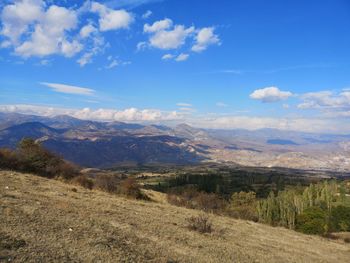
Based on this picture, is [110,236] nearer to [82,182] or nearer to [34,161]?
[82,182]

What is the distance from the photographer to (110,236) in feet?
54.5

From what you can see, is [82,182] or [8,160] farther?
[82,182]

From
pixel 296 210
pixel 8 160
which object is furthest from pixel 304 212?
pixel 8 160

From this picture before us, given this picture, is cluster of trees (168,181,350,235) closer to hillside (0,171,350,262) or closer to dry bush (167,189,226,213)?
dry bush (167,189,226,213)

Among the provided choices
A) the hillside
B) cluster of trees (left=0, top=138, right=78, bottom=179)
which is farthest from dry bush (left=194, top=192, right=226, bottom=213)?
cluster of trees (left=0, top=138, right=78, bottom=179)

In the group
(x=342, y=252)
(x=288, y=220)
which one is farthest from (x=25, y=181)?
(x=288, y=220)

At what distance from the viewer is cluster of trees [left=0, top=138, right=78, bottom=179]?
36.3m

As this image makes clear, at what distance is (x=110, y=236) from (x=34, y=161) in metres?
25.3

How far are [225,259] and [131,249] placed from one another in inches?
192

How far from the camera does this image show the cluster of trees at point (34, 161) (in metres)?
36.3

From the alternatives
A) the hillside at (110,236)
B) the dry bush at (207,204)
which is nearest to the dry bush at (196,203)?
the dry bush at (207,204)

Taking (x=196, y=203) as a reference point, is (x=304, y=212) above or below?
below

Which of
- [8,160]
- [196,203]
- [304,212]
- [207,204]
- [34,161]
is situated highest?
[8,160]

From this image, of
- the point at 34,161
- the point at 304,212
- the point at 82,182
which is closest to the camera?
the point at 82,182
